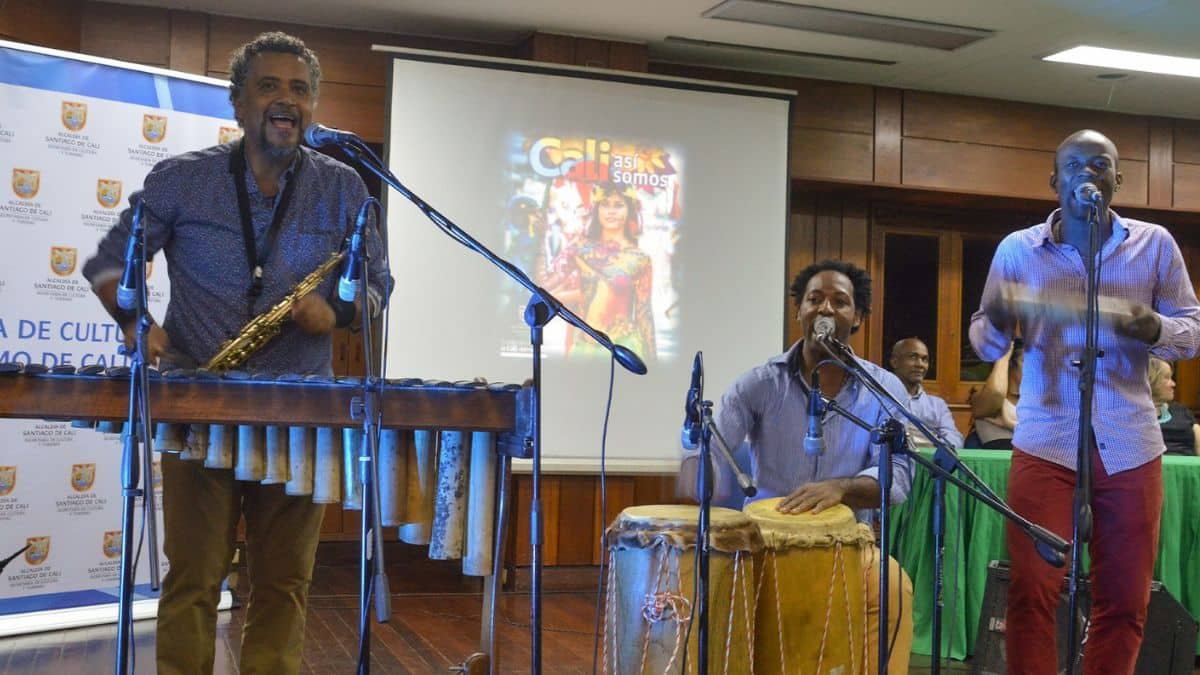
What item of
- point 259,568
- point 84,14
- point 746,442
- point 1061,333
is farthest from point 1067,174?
point 84,14

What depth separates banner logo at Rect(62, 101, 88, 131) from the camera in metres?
5.50

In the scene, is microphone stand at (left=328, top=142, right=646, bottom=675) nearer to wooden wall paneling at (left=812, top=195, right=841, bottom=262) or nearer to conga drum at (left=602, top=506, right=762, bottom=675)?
conga drum at (left=602, top=506, right=762, bottom=675)

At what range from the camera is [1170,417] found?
6.70 metres

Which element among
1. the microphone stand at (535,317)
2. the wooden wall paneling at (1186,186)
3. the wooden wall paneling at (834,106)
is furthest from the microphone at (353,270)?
the wooden wall paneling at (1186,186)

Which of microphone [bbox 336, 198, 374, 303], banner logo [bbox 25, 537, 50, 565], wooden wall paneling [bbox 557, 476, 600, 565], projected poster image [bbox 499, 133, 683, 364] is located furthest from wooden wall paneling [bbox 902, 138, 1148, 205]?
microphone [bbox 336, 198, 374, 303]

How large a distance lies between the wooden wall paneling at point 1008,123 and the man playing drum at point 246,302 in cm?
630

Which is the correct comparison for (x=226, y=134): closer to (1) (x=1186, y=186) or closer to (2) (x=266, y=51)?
(2) (x=266, y=51)

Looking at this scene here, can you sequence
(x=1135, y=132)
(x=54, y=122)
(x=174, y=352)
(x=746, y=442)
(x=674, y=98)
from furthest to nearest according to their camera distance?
(x=1135, y=132) < (x=674, y=98) < (x=54, y=122) < (x=746, y=442) < (x=174, y=352)

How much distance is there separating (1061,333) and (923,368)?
12.0ft

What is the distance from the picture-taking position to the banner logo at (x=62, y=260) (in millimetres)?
5461

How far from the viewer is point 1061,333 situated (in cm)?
354

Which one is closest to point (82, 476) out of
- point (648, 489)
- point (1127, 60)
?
point (648, 489)

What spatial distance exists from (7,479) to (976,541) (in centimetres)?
437

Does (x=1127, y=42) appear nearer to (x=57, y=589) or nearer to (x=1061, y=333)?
(x=1061, y=333)
